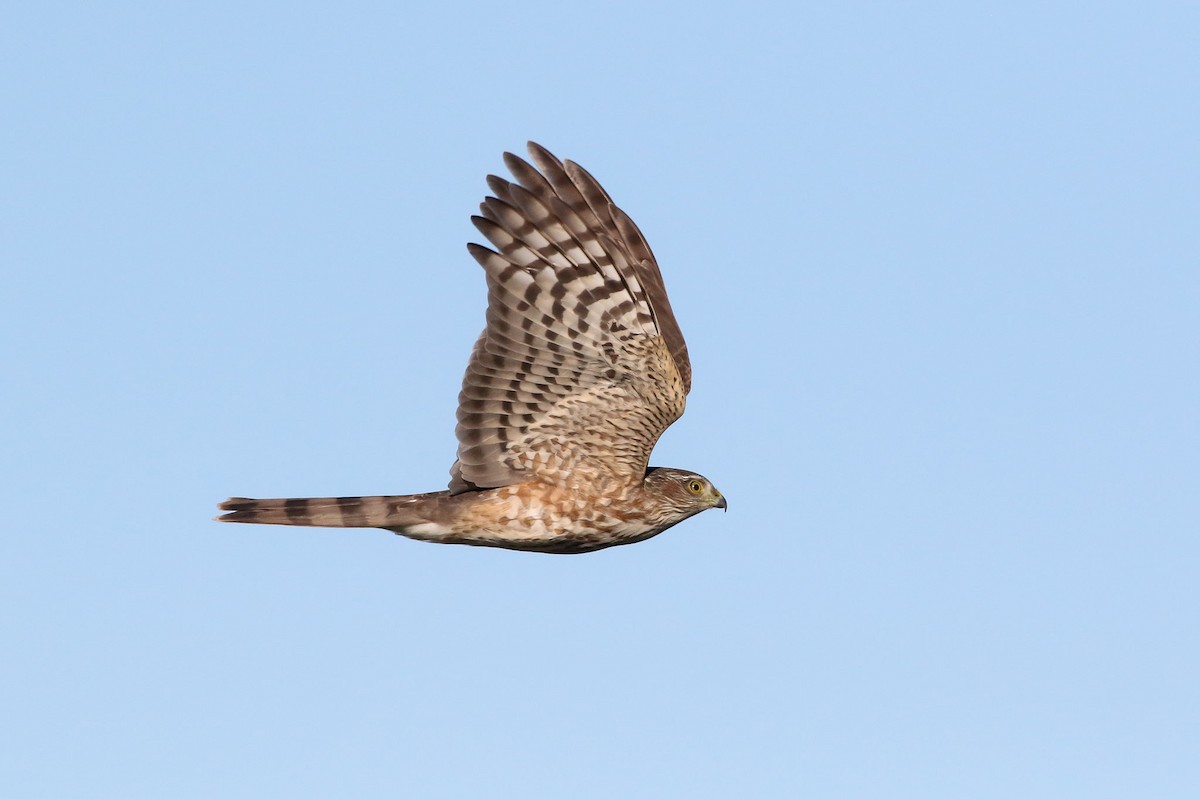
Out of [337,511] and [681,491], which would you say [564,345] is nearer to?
[681,491]

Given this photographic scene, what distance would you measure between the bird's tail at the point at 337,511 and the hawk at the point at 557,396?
0.01 meters

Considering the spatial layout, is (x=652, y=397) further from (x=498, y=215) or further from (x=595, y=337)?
(x=498, y=215)

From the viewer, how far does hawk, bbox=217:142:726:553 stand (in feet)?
41.9

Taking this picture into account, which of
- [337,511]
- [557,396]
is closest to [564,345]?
[557,396]

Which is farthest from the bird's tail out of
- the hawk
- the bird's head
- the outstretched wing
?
the bird's head

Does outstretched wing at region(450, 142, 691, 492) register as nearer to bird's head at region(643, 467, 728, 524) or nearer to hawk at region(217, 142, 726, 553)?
hawk at region(217, 142, 726, 553)

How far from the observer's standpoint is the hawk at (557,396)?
12781mm

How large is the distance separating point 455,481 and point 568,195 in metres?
2.37

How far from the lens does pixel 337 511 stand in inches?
531

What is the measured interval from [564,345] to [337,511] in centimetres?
206

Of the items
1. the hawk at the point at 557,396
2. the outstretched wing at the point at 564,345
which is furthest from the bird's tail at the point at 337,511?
the outstretched wing at the point at 564,345

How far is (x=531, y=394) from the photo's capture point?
1334 centimetres

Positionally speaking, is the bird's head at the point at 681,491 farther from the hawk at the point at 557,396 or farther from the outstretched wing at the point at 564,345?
the outstretched wing at the point at 564,345

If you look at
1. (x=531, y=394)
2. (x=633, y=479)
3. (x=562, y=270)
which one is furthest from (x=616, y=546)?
(x=562, y=270)
